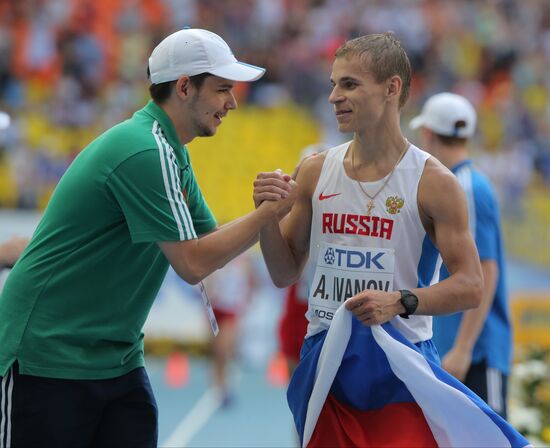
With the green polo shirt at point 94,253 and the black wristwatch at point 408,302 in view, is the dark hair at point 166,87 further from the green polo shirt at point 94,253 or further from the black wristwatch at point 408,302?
the black wristwatch at point 408,302

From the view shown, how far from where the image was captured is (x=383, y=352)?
3.93m

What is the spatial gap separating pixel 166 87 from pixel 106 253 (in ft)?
2.27

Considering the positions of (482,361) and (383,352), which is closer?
(383,352)

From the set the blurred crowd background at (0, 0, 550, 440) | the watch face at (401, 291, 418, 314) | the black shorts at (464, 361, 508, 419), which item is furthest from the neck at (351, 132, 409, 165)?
the blurred crowd background at (0, 0, 550, 440)

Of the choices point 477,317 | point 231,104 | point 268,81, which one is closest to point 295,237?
point 231,104

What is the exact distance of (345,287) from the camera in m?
3.99

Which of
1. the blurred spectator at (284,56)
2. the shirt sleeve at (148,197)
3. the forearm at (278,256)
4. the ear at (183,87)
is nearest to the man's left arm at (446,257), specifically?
the forearm at (278,256)

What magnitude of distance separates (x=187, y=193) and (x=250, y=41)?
1224 centimetres

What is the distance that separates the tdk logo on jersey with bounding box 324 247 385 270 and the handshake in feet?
0.84

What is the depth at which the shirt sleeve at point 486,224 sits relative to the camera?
589cm

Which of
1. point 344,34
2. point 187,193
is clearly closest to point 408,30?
point 344,34

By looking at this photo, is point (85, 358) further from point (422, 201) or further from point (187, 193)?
point (422, 201)

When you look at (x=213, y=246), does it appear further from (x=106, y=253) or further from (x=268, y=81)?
(x=268, y=81)

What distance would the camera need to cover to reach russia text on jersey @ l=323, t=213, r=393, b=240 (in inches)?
156
